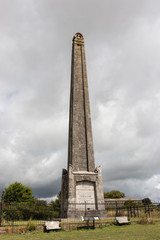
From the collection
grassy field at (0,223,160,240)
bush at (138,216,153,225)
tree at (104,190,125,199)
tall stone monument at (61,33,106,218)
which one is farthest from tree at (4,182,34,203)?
grassy field at (0,223,160,240)

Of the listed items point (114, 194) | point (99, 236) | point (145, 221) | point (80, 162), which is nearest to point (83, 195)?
point (80, 162)

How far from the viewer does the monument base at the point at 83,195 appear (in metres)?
16.2

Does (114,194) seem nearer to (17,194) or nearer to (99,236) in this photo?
(17,194)

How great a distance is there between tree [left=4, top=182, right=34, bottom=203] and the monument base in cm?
2959

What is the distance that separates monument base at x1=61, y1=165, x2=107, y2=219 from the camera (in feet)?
53.1

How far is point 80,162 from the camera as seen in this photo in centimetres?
1909

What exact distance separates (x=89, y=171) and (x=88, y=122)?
5431mm

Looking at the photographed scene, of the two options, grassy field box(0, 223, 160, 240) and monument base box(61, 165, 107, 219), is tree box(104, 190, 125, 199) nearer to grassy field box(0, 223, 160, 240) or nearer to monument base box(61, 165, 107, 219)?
monument base box(61, 165, 107, 219)

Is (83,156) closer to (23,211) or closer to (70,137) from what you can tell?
(70,137)

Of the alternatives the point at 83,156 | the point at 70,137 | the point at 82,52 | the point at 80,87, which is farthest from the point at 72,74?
the point at 83,156

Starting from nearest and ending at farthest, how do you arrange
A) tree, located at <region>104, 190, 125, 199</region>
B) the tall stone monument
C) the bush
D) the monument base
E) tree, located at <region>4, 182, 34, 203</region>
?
the bush < the monument base < the tall stone monument < tree, located at <region>4, 182, 34, 203</region> < tree, located at <region>104, 190, 125, 199</region>

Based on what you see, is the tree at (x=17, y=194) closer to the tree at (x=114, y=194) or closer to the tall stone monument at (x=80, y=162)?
the tall stone monument at (x=80, y=162)

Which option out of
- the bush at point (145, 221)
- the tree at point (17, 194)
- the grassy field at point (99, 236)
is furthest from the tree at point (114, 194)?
the grassy field at point (99, 236)

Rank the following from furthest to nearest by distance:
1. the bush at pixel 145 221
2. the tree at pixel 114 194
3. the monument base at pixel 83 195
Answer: the tree at pixel 114 194 < the monument base at pixel 83 195 < the bush at pixel 145 221
